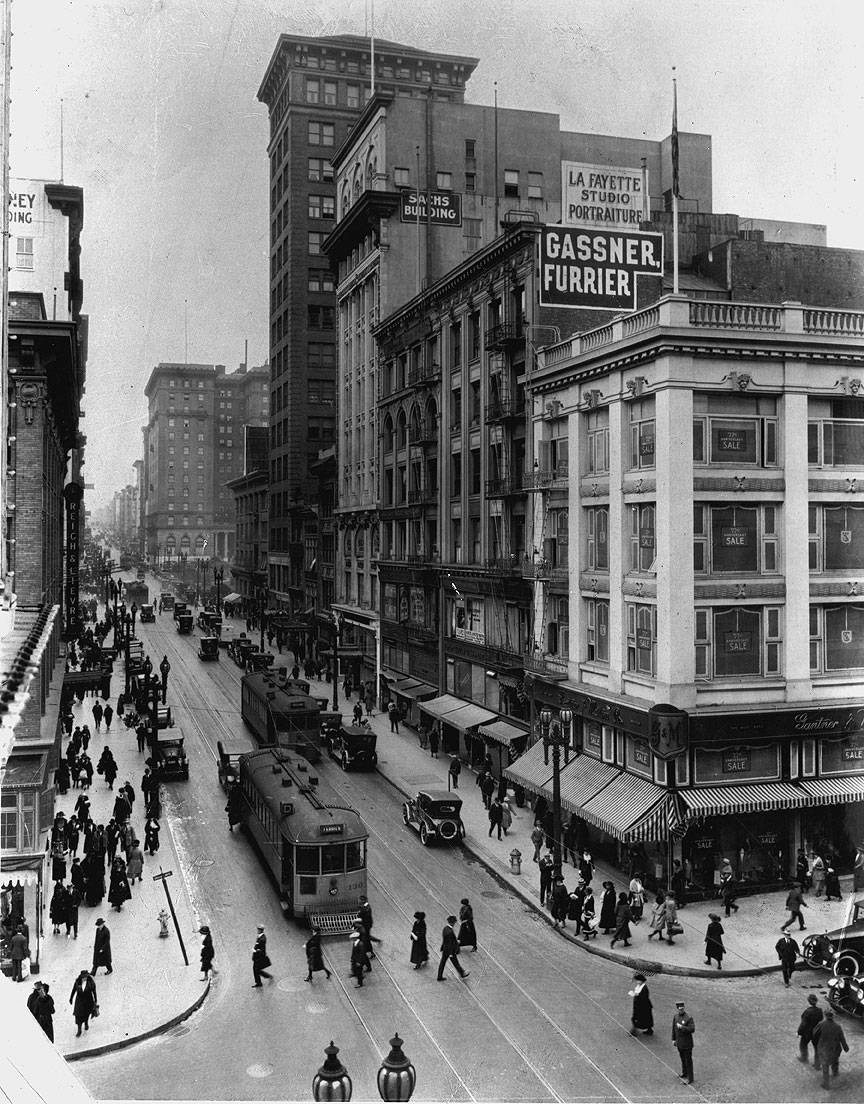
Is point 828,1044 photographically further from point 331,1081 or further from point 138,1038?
point 138,1038

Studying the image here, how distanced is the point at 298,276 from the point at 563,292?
211ft

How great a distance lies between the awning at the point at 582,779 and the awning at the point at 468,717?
9011mm

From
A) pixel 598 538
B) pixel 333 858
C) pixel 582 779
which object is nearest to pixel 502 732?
pixel 582 779

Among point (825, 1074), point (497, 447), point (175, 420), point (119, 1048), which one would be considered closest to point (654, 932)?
point (825, 1074)

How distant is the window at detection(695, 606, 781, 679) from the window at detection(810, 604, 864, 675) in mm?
1112

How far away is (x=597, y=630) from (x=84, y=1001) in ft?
61.8

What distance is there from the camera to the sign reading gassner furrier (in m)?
31.2

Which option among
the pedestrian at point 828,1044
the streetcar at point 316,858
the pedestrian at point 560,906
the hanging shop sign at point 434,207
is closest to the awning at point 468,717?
the streetcar at point 316,858

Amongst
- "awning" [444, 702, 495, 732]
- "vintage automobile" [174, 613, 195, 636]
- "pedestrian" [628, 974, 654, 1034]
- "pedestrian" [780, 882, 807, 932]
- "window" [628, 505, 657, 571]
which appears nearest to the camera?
"pedestrian" [628, 974, 654, 1034]

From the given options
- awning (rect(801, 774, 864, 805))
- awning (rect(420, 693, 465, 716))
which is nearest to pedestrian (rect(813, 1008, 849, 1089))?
awning (rect(801, 774, 864, 805))

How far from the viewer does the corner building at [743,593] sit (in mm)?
25969

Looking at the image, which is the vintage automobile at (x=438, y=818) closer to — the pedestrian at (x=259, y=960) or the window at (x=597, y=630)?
the window at (x=597, y=630)

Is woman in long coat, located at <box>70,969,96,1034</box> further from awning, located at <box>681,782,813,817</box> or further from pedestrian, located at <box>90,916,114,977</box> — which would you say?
awning, located at <box>681,782,813,817</box>

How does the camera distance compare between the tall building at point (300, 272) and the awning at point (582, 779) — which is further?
the tall building at point (300, 272)
